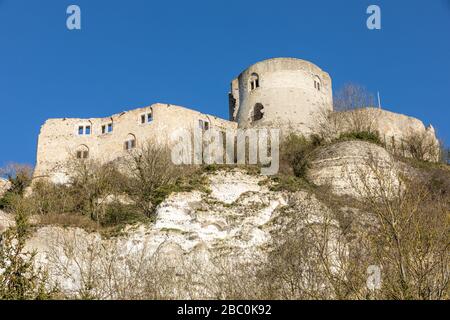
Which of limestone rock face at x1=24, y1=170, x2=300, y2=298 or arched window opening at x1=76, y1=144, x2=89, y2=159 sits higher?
arched window opening at x1=76, y1=144, x2=89, y2=159

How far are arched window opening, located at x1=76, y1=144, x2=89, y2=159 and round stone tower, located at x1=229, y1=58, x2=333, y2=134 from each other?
10.8m

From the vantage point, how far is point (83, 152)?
44500 mm

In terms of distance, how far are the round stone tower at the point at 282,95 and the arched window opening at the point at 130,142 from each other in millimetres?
7902

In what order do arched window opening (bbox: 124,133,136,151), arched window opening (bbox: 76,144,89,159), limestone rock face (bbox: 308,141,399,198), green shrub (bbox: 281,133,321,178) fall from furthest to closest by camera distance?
arched window opening (bbox: 76,144,89,159)
arched window opening (bbox: 124,133,136,151)
green shrub (bbox: 281,133,321,178)
limestone rock face (bbox: 308,141,399,198)

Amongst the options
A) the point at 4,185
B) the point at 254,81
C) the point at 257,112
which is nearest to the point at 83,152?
the point at 4,185

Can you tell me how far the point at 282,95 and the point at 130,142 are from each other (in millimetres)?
11329

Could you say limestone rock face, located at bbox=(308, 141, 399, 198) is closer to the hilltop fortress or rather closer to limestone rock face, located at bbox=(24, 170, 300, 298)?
limestone rock face, located at bbox=(24, 170, 300, 298)

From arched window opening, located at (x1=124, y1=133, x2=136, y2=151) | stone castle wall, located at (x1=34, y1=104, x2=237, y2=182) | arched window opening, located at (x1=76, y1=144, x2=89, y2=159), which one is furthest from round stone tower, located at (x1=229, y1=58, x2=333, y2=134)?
arched window opening, located at (x1=76, y1=144, x2=89, y2=159)

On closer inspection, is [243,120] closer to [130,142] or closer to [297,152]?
[130,142]

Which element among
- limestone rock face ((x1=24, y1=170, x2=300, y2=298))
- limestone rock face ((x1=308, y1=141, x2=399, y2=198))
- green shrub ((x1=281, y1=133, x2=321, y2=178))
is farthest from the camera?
green shrub ((x1=281, y1=133, x2=321, y2=178))

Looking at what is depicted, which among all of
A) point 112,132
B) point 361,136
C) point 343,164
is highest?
point 112,132

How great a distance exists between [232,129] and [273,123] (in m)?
2.86

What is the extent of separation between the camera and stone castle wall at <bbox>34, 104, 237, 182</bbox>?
42906 mm

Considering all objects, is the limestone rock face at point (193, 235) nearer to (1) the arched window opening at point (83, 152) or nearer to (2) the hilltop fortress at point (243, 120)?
(2) the hilltop fortress at point (243, 120)
